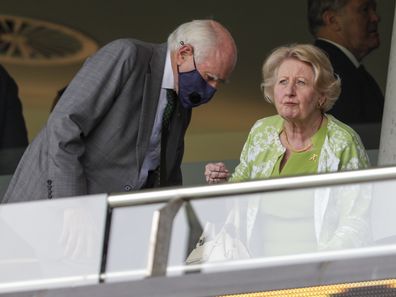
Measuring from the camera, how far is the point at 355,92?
9.24 metres

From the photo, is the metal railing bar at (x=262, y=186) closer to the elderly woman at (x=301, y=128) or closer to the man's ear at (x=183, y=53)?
the elderly woman at (x=301, y=128)

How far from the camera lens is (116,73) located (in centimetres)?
504

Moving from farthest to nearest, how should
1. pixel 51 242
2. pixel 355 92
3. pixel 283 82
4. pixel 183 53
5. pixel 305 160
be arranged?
pixel 355 92 < pixel 183 53 < pixel 283 82 < pixel 305 160 < pixel 51 242

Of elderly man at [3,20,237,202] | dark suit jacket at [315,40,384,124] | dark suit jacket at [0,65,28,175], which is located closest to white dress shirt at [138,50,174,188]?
elderly man at [3,20,237,202]

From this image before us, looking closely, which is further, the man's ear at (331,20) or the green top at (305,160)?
the man's ear at (331,20)

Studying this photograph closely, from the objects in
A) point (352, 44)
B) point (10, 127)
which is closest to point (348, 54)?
point (352, 44)

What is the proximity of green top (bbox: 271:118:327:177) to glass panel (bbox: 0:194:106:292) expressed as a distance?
34.0 inches

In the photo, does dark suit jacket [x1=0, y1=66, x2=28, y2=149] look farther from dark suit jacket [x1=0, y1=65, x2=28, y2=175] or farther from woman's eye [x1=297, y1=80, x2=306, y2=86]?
woman's eye [x1=297, y1=80, x2=306, y2=86]

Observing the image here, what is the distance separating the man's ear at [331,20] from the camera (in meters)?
9.13

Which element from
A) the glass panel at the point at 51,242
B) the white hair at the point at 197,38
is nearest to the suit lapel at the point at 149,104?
the white hair at the point at 197,38

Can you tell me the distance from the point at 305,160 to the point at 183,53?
0.70 m

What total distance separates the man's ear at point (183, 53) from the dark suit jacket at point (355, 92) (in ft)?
12.5

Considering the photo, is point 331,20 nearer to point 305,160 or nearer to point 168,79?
point 168,79

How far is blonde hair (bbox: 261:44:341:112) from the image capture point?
5.02 metres
